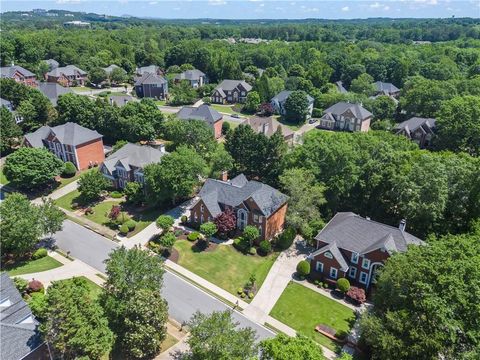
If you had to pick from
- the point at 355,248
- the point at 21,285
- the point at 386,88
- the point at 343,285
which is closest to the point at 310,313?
the point at 343,285

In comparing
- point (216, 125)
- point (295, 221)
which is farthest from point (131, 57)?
point (295, 221)

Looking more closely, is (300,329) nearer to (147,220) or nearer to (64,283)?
(64,283)

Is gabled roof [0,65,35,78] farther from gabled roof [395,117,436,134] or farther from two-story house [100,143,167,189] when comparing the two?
gabled roof [395,117,436,134]

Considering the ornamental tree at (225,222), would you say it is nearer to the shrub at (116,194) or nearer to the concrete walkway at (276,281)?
the concrete walkway at (276,281)

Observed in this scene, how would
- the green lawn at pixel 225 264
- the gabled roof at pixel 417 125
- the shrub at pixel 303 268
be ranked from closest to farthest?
the green lawn at pixel 225 264 < the shrub at pixel 303 268 < the gabled roof at pixel 417 125

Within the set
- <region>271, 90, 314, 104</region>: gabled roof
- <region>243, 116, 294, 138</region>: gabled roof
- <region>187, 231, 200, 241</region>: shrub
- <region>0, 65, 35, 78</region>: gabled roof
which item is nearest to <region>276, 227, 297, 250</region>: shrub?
<region>187, 231, 200, 241</region>: shrub

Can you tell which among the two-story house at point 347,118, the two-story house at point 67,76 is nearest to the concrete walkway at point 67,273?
the two-story house at point 347,118

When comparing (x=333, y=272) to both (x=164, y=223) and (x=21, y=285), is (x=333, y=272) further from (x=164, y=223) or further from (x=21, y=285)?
(x=21, y=285)
